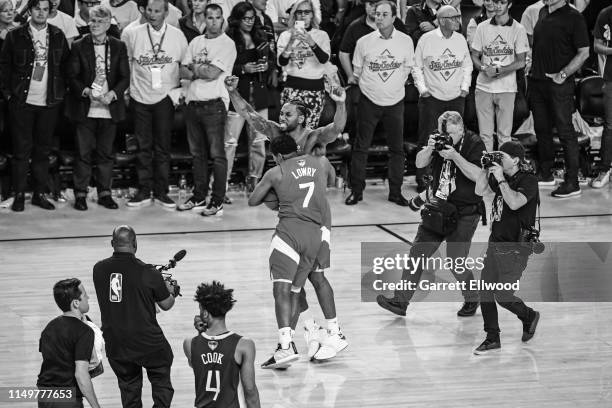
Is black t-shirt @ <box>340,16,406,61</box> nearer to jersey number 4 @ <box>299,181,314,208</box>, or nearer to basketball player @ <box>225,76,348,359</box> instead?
basketball player @ <box>225,76,348,359</box>

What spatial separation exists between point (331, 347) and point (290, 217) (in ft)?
3.50

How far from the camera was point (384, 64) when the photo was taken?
1416 cm

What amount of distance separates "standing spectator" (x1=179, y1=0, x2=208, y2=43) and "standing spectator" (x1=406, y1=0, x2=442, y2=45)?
2707 mm

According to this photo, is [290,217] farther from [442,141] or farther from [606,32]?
[606,32]

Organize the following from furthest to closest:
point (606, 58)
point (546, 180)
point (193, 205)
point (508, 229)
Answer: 1. point (546, 180)
2. point (606, 58)
3. point (193, 205)
4. point (508, 229)

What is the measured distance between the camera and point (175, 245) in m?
12.7

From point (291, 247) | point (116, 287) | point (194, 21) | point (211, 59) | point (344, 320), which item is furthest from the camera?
point (194, 21)

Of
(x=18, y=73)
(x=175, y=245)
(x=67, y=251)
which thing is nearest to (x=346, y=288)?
(x=175, y=245)

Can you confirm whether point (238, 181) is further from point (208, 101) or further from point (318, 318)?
point (318, 318)

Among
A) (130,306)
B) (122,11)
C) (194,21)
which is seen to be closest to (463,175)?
(130,306)

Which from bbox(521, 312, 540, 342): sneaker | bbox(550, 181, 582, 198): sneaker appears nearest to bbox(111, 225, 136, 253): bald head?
bbox(521, 312, 540, 342): sneaker

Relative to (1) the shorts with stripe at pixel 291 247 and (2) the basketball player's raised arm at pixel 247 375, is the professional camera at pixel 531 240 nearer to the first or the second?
(1) the shorts with stripe at pixel 291 247

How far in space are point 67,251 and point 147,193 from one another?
2129 millimetres

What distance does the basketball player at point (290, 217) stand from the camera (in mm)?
9070
